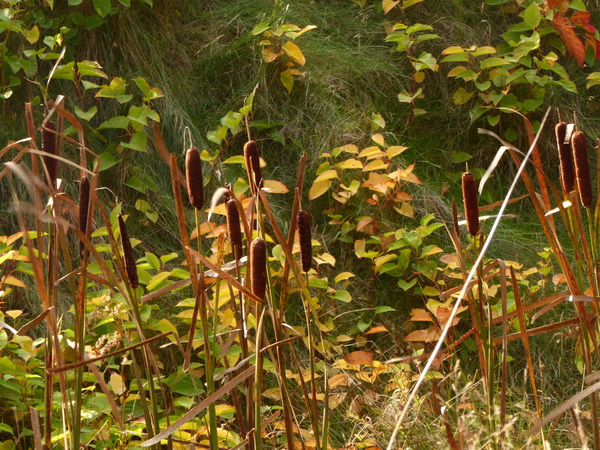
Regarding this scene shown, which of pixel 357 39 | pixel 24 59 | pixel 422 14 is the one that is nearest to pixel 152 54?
pixel 24 59

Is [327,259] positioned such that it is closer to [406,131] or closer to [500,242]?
[500,242]

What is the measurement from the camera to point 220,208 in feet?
6.84

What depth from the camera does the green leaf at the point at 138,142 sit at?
106 inches

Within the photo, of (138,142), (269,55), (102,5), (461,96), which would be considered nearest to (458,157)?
(461,96)

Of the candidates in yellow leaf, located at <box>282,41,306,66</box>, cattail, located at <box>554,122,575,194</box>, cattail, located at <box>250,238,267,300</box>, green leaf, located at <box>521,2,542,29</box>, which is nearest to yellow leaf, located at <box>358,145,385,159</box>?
yellow leaf, located at <box>282,41,306,66</box>

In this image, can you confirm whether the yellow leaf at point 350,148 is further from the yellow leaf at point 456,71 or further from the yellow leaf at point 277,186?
the yellow leaf at point 456,71

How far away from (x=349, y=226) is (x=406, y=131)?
748 millimetres

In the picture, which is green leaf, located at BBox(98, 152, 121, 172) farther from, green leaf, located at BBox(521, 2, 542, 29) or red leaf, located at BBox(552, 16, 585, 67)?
red leaf, located at BBox(552, 16, 585, 67)

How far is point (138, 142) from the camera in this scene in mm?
2711

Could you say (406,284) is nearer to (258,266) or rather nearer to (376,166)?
(376,166)

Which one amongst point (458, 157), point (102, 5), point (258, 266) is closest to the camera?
point (258, 266)

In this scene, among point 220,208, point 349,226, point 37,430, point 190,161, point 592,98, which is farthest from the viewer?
point 592,98

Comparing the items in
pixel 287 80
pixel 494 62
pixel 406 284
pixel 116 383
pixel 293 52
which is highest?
pixel 293 52

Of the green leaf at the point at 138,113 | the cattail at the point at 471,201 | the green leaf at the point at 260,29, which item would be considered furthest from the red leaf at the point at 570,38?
the cattail at the point at 471,201
